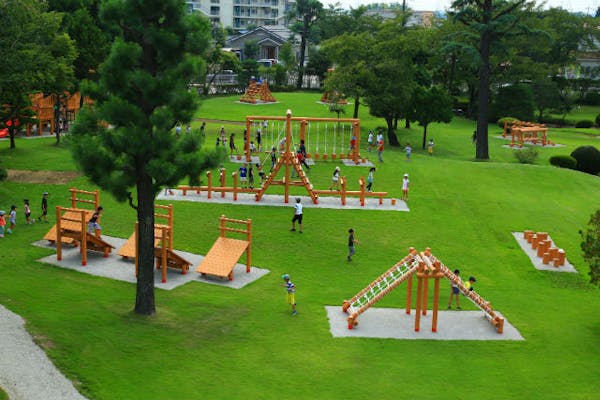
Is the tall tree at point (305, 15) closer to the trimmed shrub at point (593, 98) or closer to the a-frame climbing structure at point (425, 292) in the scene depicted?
the trimmed shrub at point (593, 98)

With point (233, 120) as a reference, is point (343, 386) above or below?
below

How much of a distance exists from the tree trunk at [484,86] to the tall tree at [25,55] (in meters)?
27.6

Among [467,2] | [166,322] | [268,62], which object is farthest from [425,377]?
[268,62]

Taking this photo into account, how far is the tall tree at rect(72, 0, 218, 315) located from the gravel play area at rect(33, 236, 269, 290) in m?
3.77

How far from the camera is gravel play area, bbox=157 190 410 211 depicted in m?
33.1

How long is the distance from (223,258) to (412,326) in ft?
23.8

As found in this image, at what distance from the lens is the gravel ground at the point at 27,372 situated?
15.4 metres

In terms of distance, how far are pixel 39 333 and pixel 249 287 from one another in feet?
23.9

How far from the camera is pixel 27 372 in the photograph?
1625 cm

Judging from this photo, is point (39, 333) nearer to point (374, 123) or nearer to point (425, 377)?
point (425, 377)

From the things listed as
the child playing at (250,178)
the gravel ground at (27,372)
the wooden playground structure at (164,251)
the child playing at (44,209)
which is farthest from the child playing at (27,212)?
the gravel ground at (27,372)

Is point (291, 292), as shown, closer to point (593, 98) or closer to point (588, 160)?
point (588, 160)

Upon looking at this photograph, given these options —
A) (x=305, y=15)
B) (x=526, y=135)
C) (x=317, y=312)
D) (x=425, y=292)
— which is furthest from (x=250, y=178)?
(x=305, y=15)

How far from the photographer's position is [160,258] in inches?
954
